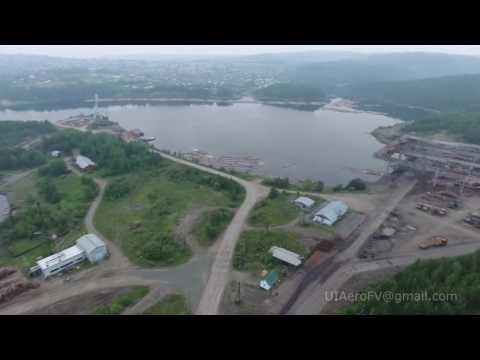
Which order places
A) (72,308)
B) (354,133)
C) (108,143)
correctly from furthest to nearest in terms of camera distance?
(354,133) < (108,143) < (72,308)

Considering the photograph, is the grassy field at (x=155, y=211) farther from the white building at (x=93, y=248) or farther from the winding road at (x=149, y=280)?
the white building at (x=93, y=248)

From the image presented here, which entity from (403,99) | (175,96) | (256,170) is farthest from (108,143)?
(403,99)

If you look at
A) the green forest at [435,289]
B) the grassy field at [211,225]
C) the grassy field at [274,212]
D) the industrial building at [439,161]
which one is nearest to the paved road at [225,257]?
the grassy field at [211,225]

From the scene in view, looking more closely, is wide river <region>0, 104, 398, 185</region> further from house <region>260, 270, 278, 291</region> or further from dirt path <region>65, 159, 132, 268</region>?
house <region>260, 270, 278, 291</region>

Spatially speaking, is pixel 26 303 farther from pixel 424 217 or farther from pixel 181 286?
pixel 424 217

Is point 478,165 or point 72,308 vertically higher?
point 478,165

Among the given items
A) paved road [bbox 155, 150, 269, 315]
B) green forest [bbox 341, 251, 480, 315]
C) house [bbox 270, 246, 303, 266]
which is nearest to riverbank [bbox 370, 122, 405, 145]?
A: paved road [bbox 155, 150, 269, 315]

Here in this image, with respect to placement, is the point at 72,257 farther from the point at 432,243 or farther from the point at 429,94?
the point at 429,94
